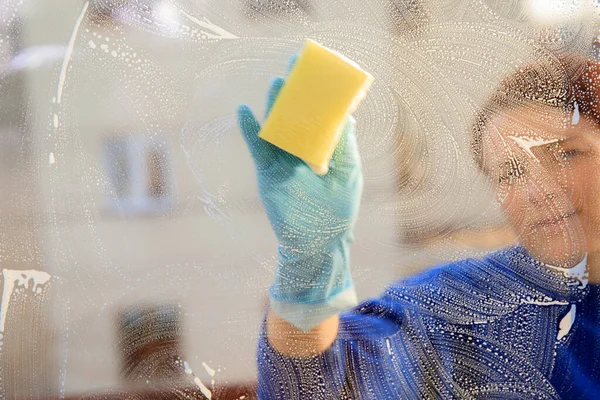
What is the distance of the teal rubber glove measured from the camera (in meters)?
0.55

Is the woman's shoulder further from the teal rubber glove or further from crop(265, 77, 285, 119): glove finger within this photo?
crop(265, 77, 285, 119): glove finger

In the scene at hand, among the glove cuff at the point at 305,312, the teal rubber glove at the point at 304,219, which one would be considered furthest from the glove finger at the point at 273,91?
the glove cuff at the point at 305,312

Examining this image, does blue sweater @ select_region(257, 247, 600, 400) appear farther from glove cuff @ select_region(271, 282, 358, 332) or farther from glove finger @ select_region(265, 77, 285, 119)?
glove finger @ select_region(265, 77, 285, 119)

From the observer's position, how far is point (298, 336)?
56cm

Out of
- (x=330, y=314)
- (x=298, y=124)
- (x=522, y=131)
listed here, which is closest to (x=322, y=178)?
(x=298, y=124)

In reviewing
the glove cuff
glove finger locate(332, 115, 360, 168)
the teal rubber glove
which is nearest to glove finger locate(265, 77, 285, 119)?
the teal rubber glove

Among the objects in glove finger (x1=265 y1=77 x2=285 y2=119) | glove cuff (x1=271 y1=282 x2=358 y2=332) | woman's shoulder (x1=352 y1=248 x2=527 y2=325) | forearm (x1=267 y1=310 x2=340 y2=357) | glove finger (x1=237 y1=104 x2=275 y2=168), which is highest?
glove finger (x1=265 y1=77 x2=285 y2=119)

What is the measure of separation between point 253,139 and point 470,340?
0.41m

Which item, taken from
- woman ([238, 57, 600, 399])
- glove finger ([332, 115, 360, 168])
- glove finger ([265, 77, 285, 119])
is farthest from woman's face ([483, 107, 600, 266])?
glove finger ([265, 77, 285, 119])

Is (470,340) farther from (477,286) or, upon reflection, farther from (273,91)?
(273,91)

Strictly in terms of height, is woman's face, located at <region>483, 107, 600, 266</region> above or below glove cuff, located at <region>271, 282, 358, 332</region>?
above

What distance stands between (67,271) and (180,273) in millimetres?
150

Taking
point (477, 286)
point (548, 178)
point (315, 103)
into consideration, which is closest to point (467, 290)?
point (477, 286)

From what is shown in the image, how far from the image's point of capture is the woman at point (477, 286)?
556 millimetres
